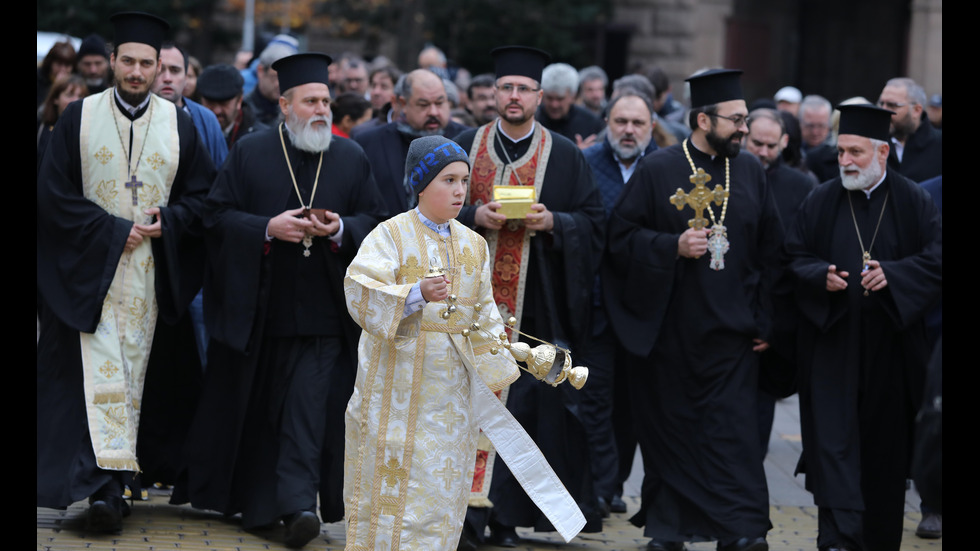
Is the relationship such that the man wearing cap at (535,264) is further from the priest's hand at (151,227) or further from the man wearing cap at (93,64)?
the man wearing cap at (93,64)

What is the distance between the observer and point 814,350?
7.59 meters

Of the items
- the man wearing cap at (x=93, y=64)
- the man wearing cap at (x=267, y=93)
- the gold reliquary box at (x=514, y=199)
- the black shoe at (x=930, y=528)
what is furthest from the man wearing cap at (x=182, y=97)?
the black shoe at (x=930, y=528)

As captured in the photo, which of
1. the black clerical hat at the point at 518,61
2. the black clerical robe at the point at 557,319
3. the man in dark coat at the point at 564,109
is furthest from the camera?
the man in dark coat at the point at 564,109

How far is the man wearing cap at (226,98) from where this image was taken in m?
9.34

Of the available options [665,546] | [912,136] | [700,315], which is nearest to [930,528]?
[665,546]

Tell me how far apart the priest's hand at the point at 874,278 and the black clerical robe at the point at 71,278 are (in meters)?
3.51

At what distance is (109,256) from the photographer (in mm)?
7383

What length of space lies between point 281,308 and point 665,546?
2.40 meters

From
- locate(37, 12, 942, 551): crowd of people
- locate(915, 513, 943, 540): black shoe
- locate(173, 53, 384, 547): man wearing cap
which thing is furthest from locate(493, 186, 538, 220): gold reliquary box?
locate(915, 513, 943, 540): black shoe

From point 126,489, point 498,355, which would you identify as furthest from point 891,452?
point 126,489

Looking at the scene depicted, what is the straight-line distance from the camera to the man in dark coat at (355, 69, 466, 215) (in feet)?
28.1

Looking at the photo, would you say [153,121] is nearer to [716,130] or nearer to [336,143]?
[336,143]

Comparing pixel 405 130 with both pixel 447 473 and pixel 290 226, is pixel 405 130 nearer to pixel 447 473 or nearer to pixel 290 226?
pixel 290 226

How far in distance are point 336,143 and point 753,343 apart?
8.17 ft
